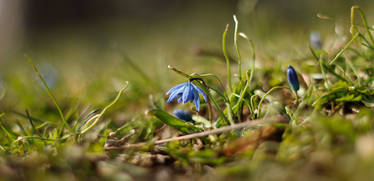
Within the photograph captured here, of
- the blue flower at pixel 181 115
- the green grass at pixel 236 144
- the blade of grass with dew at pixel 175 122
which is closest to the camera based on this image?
the green grass at pixel 236 144

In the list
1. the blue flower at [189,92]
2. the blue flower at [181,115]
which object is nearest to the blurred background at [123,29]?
the blue flower at [181,115]

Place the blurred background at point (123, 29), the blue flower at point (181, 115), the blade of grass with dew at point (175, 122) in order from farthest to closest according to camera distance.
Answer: the blurred background at point (123, 29)
the blue flower at point (181, 115)
the blade of grass with dew at point (175, 122)

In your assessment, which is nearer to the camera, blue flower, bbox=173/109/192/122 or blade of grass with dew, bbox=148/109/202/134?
blade of grass with dew, bbox=148/109/202/134

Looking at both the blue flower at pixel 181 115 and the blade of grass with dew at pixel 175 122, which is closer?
the blade of grass with dew at pixel 175 122

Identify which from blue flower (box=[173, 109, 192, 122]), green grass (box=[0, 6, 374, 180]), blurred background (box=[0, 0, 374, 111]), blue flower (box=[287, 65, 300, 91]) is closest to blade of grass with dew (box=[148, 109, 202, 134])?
green grass (box=[0, 6, 374, 180])

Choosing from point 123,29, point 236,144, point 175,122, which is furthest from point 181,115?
point 123,29

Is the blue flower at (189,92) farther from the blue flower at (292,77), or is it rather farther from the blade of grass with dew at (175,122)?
the blue flower at (292,77)

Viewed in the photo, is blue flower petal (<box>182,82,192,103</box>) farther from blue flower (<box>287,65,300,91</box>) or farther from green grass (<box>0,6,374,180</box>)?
blue flower (<box>287,65,300,91</box>)

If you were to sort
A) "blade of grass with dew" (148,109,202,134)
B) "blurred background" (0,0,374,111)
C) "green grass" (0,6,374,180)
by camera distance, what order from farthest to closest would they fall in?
1. "blurred background" (0,0,374,111)
2. "blade of grass with dew" (148,109,202,134)
3. "green grass" (0,6,374,180)
